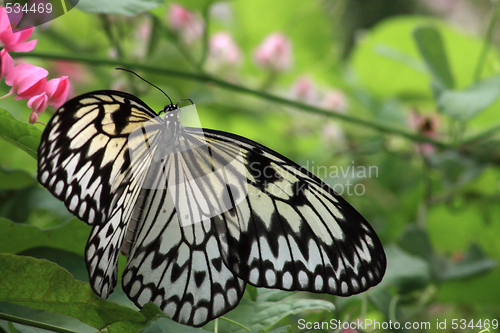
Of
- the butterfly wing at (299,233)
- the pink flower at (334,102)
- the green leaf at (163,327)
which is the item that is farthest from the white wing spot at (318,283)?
the pink flower at (334,102)

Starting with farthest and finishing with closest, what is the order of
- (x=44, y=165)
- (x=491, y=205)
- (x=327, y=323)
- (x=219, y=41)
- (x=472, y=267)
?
(x=219, y=41)
(x=491, y=205)
(x=472, y=267)
(x=327, y=323)
(x=44, y=165)

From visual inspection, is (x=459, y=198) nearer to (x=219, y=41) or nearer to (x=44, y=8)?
(x=219, y=41)

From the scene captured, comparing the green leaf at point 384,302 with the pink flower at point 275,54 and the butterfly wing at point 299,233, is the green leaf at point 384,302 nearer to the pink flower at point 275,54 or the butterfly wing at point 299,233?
the butterfly wing at point 299,233

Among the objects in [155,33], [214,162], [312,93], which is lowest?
[214,162]

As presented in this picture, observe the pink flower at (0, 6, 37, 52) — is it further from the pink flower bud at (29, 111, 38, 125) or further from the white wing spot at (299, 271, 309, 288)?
the white wing spot at (299, 271, 309, 288)

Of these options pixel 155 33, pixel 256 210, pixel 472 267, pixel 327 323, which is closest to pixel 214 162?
pixel 256 210
